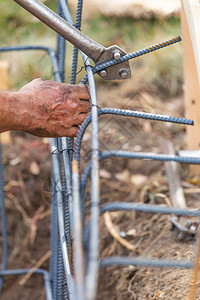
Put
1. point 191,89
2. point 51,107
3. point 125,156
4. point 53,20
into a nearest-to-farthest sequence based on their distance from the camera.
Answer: point 125,156, point 53,20, point 51,107, point 191,89

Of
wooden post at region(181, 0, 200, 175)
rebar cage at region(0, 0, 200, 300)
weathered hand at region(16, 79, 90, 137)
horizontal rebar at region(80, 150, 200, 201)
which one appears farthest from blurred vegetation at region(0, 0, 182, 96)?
horizontal rebar at region(80, 150, 200, 201)

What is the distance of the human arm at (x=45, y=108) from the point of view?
1331 mm

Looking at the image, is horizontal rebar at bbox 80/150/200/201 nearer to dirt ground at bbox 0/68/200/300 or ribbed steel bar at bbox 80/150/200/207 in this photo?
ribbed steel bar at bbox 80/150/200/207

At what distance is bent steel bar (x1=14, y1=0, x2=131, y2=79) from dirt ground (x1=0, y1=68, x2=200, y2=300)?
0.60m

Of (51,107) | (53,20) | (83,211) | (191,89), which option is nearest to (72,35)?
(53,20)

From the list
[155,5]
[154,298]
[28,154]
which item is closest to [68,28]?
[154,298]

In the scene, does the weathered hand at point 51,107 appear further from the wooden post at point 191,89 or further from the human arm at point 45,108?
the wooden post at point 191,89

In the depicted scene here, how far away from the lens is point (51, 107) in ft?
4.51

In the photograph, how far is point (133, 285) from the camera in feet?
5.96

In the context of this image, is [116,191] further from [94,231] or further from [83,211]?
[94,231]

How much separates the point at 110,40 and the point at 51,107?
2.61 metres

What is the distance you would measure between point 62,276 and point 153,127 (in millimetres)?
1775

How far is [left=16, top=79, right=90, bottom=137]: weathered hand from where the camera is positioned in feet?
4.43

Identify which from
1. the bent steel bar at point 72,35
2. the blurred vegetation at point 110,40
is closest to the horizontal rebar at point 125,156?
the bent steel bar at point 72,35
